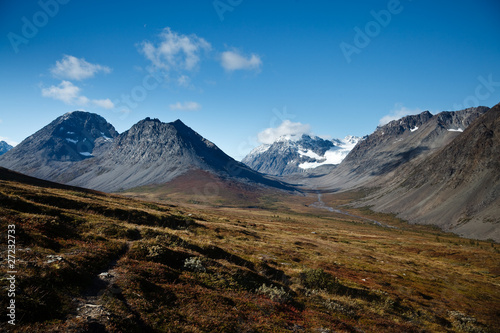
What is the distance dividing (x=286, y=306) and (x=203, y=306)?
6293 mm

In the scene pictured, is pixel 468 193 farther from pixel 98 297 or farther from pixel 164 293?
pixel 98 297

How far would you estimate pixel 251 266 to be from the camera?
2400 cm

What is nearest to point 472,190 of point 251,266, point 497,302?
point 497,302

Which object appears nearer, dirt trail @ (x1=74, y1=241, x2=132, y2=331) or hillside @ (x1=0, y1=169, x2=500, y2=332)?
dirt trail @ (x1=74, y1=241, x2=132, y2=331)

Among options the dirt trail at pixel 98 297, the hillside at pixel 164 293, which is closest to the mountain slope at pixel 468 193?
the hillside at pixel 164 293

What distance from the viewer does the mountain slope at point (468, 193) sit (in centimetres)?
12706

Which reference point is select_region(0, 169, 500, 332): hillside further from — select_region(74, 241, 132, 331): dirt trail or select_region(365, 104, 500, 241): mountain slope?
select_region(365, 104, 500, 241): mountain slope

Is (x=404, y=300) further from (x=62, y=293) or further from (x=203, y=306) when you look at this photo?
(x=62, y=293)

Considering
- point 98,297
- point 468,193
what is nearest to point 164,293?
point 98,297

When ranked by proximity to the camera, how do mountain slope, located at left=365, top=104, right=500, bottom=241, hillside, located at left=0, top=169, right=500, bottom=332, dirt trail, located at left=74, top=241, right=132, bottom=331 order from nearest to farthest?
1. dirt trail, located at left=74, top=241, right=132, bottom=331
2. hillside, located at left=0, top=169, right=500, bottom=332
3. mountain slope, located at left=365, top=104, right=500, bottom=241

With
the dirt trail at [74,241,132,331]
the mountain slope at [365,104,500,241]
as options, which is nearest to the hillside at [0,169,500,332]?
the dirt trail at [74,241,132,331]

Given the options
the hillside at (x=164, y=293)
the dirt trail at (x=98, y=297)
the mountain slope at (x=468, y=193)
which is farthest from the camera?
the mountain slope at (x=468, y=193)

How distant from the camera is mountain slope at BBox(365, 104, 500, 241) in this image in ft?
417

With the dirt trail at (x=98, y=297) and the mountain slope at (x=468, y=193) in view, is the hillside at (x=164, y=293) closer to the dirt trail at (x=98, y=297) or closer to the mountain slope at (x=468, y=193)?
the dirt trail at (x=98, y=297)
